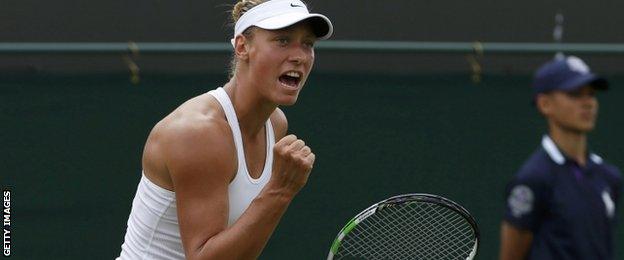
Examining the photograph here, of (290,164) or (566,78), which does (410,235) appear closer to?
(290,164)

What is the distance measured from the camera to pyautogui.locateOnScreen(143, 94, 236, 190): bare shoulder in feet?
12.2

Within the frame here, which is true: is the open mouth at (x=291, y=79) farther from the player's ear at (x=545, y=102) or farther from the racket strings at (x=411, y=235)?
the racket strings at (x=411, y=235)

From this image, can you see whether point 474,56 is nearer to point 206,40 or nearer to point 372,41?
point 372,41

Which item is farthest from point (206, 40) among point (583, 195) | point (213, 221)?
point (583, 195)

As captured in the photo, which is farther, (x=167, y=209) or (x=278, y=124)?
(x=278, y=124)

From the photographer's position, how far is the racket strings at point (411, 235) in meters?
4.83

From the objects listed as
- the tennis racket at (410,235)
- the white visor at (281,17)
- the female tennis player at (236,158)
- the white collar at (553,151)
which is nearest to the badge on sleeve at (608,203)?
the white collar at (553,151)

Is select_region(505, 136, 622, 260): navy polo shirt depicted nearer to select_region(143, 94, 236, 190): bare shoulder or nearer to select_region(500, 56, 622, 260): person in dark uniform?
select_region(500, 56, 622, 260): person in dark uniform

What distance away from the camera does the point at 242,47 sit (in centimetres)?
393

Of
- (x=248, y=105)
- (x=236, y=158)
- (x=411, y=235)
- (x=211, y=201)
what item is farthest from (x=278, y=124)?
(x=411, y=235)

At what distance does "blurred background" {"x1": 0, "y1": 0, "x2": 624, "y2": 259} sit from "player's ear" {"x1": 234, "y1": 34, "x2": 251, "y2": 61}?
146 cm

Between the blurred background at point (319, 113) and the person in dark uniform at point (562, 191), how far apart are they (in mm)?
1899

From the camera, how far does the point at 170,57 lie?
213 inches

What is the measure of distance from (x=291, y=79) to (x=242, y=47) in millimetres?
173
